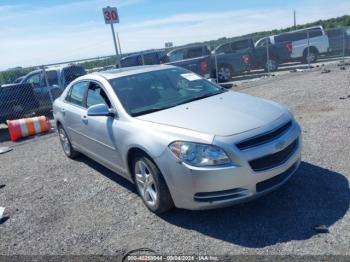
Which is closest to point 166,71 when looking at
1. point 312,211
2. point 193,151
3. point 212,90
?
point 212,90

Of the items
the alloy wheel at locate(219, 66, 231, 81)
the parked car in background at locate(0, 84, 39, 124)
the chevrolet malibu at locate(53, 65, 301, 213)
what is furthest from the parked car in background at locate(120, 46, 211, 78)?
the chevrolet malibu at locate(53, 65, 301, 213)

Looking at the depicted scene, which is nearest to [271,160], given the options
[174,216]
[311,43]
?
[174,216]

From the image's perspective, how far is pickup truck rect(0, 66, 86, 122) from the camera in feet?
33.9

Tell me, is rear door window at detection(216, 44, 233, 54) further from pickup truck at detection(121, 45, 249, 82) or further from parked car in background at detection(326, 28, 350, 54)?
parked car in background at detection(326, 28, 350, 54)

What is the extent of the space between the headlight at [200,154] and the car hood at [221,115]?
182 mm

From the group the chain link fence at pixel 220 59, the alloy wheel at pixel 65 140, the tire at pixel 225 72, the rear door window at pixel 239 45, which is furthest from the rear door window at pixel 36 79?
the rear door window at pixel 239 45

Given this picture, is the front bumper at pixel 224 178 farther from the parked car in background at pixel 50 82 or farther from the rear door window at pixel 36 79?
the rear door window at pixel 36 79

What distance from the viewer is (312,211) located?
11.7 ft

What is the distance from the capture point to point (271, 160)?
344 cm

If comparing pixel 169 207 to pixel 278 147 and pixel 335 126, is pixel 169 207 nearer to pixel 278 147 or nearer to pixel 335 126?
pixel 278 147

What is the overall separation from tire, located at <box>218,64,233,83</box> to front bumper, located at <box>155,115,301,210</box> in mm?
13748

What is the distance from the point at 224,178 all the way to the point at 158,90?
1864mm

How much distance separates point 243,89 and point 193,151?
9775 millimetres

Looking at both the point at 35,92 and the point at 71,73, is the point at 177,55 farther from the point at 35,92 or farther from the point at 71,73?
the point at 35,92
